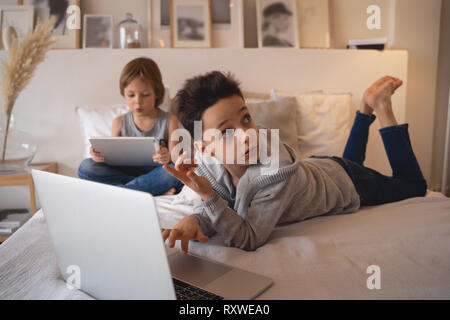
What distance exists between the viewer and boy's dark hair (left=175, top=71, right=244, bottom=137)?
0.97m

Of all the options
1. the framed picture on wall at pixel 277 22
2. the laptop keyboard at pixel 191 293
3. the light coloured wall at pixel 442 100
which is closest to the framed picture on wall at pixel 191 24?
the framed picture on wall at pixel 277 22

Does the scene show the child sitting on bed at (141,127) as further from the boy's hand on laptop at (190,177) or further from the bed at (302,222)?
the boy's hand on laptop at (190,177)

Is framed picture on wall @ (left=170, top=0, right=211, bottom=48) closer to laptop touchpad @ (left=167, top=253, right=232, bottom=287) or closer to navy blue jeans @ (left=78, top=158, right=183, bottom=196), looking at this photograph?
navy blue jeans @ (left=78, top=158, right=183, bottom=196)

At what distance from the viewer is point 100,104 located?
2.03 meters

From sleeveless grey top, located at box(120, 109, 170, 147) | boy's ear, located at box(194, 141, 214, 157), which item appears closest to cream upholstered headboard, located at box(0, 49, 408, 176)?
sleeveless grey top, located at box(120, 109, 170, 147)

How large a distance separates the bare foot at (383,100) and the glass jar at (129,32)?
1.36m

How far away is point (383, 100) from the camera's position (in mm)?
1399

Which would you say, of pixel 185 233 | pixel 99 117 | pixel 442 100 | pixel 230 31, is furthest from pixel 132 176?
pixel 442 100

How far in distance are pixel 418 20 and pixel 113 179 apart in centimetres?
216

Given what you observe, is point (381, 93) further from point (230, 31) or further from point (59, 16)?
point (59, 16)

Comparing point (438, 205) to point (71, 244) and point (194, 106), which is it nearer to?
point (194, 106)

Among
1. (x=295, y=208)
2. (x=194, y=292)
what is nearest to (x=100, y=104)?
(x=295, y=208)

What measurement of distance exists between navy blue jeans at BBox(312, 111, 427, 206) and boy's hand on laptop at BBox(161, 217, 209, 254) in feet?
2.24

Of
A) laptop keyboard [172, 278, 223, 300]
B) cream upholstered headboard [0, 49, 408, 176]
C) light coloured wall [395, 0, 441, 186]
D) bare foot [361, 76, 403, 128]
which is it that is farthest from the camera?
light coloured wall [395, 0, 441, 186]
